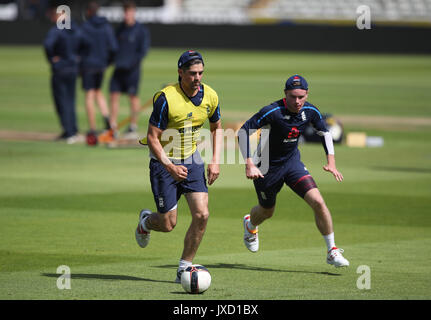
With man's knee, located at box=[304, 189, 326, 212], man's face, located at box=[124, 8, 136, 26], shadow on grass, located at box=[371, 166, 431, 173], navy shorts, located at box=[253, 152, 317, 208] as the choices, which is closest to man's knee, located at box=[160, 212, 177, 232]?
navy shorts, located at box=[253, 152, 317, 208]

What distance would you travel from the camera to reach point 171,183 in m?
9.08

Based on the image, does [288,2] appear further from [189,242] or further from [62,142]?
[189,242]

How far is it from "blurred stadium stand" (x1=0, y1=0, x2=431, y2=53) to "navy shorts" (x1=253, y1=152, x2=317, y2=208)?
42.7m

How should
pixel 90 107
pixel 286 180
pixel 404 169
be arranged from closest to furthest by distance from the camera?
1. pixel 286 180
2. pixel 404 169
3. pixel 90 107

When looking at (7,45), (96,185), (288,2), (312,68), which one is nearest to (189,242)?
(96,185)

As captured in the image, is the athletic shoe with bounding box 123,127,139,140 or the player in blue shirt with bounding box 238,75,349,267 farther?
the athletic shoe with bounding box 123,127,139,140

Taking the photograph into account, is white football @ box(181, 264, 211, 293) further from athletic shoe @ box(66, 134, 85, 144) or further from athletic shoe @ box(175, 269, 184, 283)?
athletic shoe @ box(66, 134, 85, 144)

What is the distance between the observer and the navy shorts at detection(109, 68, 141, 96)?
20.7m

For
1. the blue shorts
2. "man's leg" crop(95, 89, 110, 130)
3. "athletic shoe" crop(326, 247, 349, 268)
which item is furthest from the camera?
"man's leg" crop(95, 89, 110, 130)

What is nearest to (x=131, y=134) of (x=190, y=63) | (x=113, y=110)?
(x=113, y=110)

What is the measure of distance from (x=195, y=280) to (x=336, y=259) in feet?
5.74

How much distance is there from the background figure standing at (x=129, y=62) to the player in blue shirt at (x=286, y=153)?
1062 centimetres

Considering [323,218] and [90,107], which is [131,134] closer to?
[90,107]

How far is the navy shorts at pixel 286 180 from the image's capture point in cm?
1001
